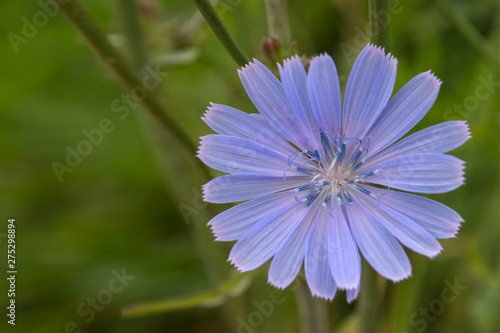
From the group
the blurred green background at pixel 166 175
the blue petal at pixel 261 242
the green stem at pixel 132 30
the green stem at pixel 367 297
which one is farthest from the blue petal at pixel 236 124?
the green stem at pixel 132 30

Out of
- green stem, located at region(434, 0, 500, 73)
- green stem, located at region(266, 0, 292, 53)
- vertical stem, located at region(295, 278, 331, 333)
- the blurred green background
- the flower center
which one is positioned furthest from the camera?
the blurred green background

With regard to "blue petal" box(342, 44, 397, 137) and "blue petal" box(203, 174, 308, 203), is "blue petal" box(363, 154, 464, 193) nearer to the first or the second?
"blue petal" box(342, 44, 397, 137)

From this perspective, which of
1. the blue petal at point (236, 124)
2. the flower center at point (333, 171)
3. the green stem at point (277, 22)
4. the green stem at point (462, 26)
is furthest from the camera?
the green stem at point (462, 26)

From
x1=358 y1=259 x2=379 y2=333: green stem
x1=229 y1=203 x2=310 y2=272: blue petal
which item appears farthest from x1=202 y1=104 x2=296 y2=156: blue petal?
x1=358 y1=259 x2=379 y2=333: green stem

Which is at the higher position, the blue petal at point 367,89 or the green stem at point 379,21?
the green stem at point 379,21

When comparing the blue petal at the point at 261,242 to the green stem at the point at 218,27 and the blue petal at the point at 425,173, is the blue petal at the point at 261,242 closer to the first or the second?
the blue petal at the point at 425,173
